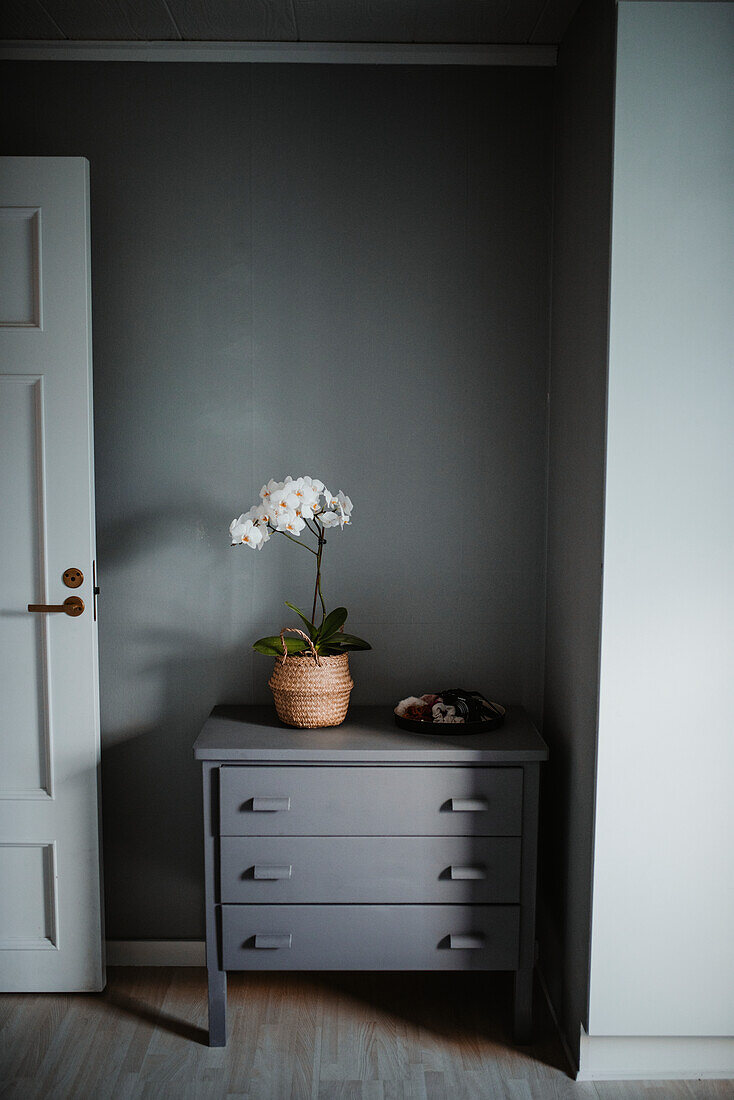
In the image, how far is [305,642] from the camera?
7.37 feet

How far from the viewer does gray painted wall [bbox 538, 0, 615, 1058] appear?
191 cm

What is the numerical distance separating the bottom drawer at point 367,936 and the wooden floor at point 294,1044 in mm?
206

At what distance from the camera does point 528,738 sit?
2162mm

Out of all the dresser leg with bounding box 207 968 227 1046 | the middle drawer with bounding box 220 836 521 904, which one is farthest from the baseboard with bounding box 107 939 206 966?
the middle drawer with bounding box 220 836 521 904

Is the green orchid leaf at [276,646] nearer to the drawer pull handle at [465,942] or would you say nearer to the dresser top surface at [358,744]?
the dresser top surface at [358,744]

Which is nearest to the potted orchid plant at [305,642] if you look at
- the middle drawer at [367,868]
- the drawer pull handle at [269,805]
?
the drawer pull handle at [269,805]

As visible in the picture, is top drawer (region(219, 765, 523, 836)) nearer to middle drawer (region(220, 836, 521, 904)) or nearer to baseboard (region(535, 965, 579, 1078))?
middle drawer (region(220, 836, 521, 904))

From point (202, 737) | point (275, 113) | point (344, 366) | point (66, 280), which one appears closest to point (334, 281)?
point (344, 366)

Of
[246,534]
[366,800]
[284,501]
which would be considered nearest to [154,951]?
[366,800]

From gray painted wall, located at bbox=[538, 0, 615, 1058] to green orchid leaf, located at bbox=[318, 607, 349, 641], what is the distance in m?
0.58

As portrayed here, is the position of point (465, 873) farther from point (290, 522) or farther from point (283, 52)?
point (283, 52)

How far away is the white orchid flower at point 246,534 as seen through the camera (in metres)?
2.11

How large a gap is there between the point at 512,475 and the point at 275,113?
1.19 m

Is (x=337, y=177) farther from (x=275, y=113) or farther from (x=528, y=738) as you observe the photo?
(x=528, y=738)
